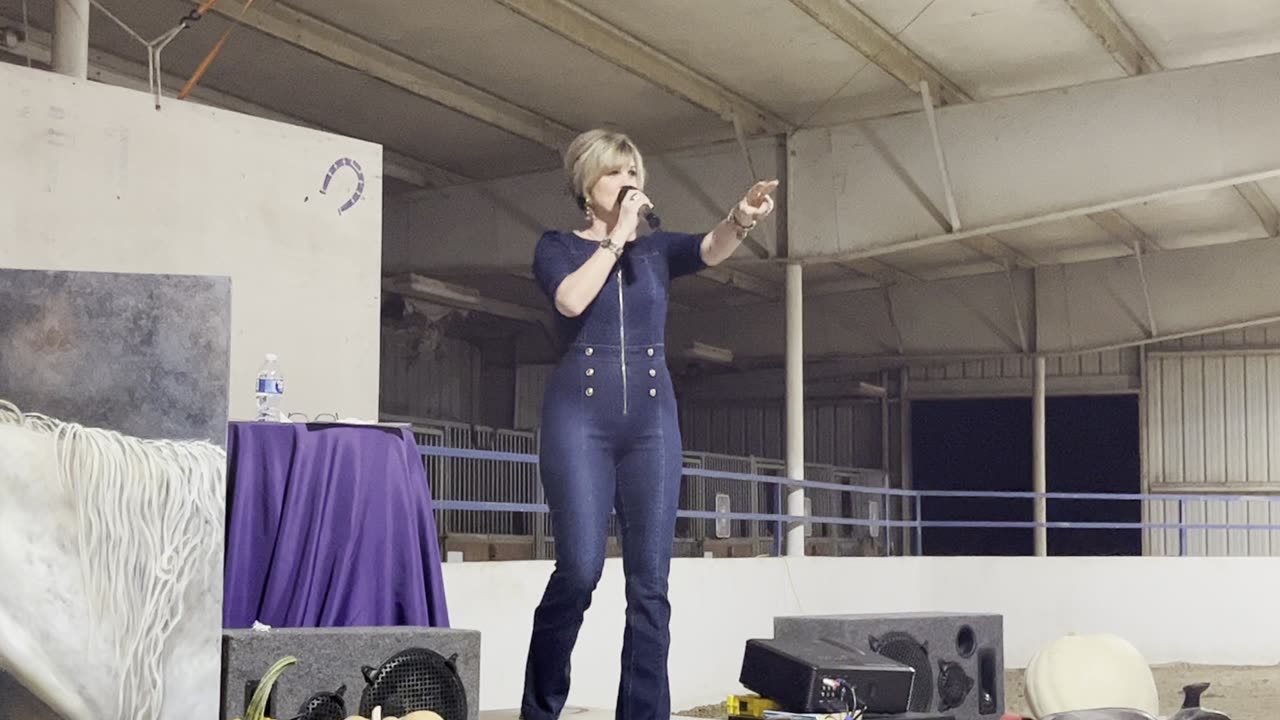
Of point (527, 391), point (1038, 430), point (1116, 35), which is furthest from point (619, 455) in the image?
point (527, 391)

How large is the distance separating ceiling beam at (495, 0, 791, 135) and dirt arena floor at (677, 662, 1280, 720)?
3.51 metres

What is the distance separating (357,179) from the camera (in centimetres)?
443

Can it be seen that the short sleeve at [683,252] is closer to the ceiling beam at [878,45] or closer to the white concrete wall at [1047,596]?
the ceiling beam at [878,45]

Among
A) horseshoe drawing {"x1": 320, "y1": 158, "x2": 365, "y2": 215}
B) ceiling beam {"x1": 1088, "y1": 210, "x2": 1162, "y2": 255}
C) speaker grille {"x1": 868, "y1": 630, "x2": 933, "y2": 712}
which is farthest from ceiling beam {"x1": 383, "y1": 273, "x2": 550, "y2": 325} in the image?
speaker grille {"x1": 868, "y1": 630, "x2": 933, "y2": 712}

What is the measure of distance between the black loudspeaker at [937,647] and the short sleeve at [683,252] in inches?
47.4

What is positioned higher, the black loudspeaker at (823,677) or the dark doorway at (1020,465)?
the dark doorway at (1020,465)

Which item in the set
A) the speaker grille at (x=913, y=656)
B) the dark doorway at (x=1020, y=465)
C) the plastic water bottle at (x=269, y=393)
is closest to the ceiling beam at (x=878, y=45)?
the speaker grille at (x=913, y=656)

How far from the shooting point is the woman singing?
269 cm

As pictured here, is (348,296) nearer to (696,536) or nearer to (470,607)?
(470,607)

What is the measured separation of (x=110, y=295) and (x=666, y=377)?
1.03 metres

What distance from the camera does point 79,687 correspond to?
1.99 meters

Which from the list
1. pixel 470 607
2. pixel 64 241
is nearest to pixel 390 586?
pixel 64 241

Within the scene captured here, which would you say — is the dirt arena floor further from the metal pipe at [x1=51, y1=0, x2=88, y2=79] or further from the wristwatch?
the wristwatch

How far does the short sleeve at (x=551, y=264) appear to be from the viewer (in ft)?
8.93
